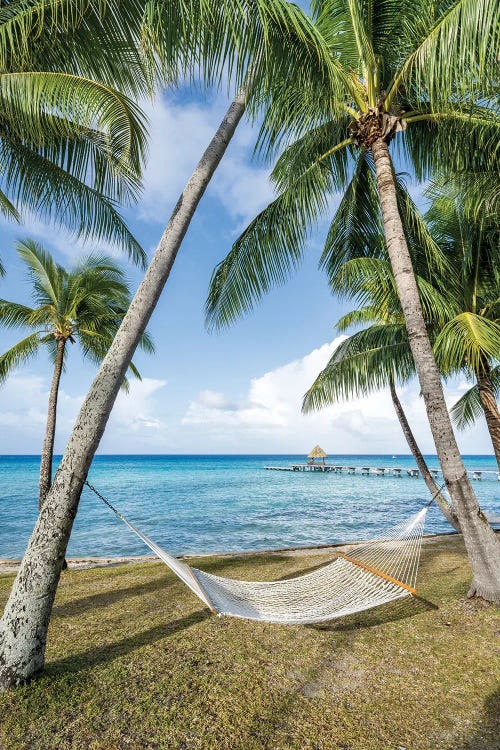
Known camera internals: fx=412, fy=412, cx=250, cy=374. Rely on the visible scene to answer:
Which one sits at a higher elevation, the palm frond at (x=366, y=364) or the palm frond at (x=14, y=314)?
the palm frond at (x=14, y=314)

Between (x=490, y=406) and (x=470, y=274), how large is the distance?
178 cm

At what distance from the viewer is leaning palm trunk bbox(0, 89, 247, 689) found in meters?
2.21

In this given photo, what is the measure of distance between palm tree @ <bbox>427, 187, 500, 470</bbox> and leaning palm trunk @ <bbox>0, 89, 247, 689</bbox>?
283 cm

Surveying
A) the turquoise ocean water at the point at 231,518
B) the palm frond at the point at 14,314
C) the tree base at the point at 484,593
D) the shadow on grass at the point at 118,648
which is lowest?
the turquoise ocean water at the point at 231,518

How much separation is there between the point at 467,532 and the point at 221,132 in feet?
12.0

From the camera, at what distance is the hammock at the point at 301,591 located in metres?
2.62

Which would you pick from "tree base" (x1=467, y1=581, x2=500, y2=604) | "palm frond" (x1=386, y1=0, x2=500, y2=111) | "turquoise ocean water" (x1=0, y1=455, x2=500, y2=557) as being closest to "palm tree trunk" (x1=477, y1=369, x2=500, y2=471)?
"tree base" (x1=467, y1=581, x2=500, y2=604)

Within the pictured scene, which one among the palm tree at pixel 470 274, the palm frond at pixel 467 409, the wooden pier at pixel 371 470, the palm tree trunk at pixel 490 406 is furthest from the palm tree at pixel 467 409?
the wooden pier at pixel 371 470

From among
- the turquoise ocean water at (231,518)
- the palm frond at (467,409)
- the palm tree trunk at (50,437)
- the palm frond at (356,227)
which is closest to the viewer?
the palm tree trunk at (50,437)

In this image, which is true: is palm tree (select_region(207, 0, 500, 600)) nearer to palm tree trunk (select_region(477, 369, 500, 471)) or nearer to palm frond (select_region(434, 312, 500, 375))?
palm frond (select_region(434, 312, 500, 375))

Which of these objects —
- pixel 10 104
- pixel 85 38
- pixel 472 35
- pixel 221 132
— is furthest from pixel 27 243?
pixel 472 35

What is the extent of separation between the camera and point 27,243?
6.27 metres

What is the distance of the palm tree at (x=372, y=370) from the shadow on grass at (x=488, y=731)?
356 cm

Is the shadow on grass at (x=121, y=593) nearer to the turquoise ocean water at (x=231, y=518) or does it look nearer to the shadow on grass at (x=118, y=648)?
the shadow on grass at (x=118, y=648)
